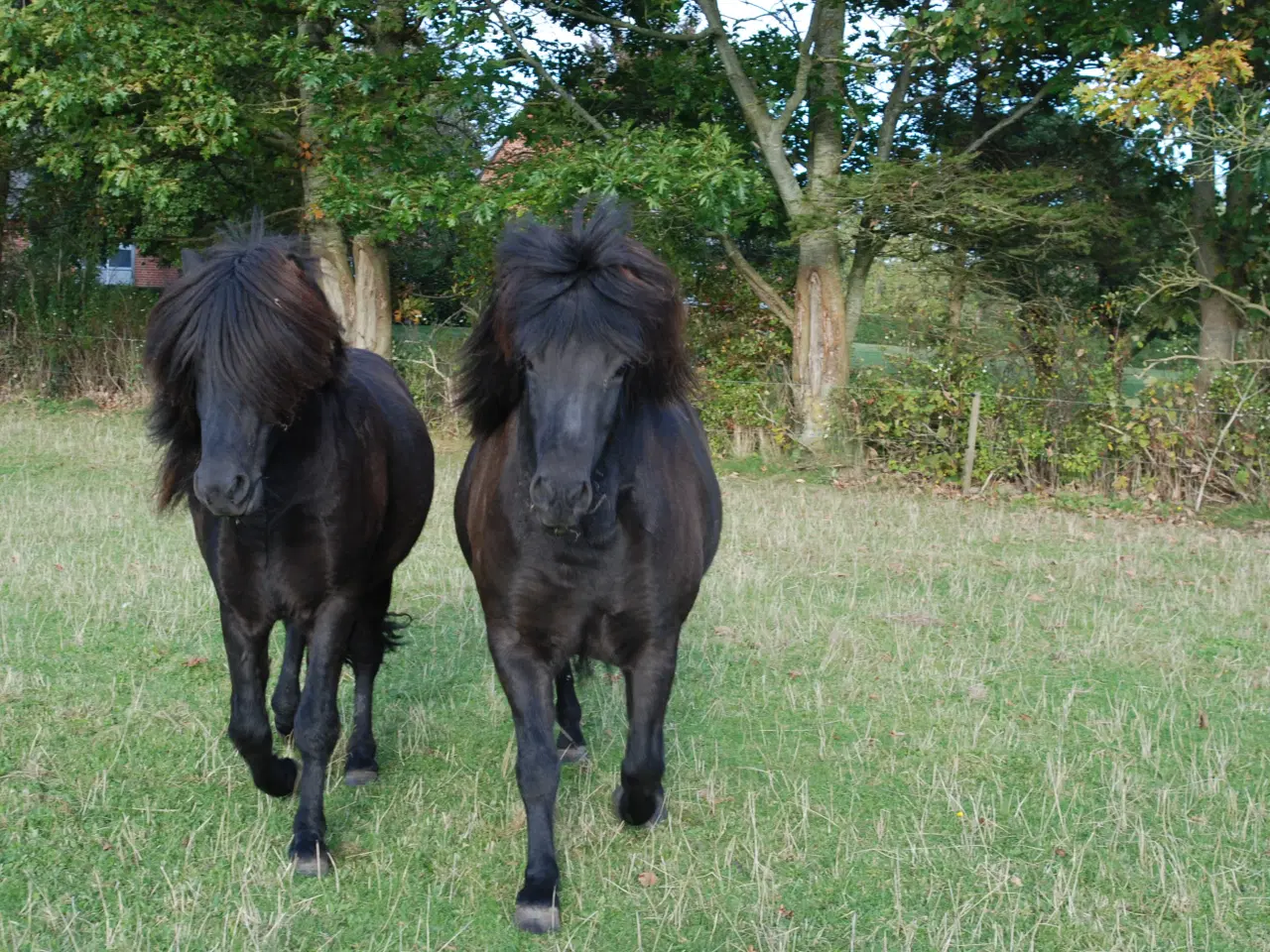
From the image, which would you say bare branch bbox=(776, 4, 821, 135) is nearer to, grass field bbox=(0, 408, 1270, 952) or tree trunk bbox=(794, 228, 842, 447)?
tree trunk bbox=(794, 228, 842, 447)

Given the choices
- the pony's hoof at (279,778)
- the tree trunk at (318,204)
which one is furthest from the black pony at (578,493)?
the tree trunk at (318,204)

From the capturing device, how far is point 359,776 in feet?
16.8

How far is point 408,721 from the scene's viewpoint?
5.84m

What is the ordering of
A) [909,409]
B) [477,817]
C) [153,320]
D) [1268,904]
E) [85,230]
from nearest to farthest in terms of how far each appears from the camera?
[1268,904] → [153,320] → [477,817] → [909,409] → [85,230]

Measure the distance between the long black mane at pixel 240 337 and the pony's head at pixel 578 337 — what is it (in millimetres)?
672

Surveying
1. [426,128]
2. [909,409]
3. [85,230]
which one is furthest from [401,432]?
[85,230]

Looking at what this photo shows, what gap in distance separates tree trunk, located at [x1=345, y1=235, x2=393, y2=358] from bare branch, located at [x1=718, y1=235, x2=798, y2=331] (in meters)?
5.59

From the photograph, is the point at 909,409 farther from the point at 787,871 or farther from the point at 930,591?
the point at 787,871

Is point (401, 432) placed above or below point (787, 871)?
above

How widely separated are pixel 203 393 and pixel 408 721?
2.42 metres

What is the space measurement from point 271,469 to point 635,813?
6.17 ft

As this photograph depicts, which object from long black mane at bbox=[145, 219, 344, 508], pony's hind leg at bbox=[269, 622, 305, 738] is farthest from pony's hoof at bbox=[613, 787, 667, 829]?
long black mane at bbox=[145, 219, 344, 508]

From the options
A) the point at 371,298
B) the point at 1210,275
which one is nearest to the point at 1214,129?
the point at 1210,275

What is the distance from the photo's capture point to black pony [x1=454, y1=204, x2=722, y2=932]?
3.61 meters
